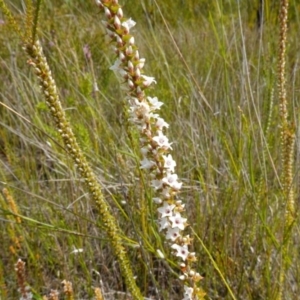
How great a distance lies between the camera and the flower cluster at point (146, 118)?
75 centimetres

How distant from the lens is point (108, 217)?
3.06ft

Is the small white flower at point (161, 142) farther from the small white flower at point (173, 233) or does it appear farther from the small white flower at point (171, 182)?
the small white flower at point (173, 233)

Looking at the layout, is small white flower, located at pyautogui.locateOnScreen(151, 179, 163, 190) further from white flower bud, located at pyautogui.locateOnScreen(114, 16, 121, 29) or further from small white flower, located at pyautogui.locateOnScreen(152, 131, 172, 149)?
white flower bud, located at pyautogui.locateOnScreen(114, 16, 121, 29)

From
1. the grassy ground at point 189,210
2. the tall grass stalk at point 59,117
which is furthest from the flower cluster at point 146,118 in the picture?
the grassy ground at point 189,210

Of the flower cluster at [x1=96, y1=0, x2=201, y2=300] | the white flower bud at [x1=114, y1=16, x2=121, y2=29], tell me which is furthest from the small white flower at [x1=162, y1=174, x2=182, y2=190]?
the white flower bud at [x1=114, y1=16, x2=121, y2=29]

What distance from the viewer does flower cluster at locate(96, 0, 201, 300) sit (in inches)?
29.5

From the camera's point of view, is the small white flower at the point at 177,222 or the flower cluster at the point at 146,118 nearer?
the flower cluster at the point at 146,118

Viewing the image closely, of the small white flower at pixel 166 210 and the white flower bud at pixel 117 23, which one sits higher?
the white flower bud at pixel 117 23

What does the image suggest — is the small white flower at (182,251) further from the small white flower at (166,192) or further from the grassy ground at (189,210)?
the grassy ground at (189,210)

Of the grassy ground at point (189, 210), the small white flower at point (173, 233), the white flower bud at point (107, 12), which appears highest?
the white flower bud at point (107, 12)

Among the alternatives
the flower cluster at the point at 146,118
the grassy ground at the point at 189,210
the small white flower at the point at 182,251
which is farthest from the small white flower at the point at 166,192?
the grassy ground at the point at 189,210

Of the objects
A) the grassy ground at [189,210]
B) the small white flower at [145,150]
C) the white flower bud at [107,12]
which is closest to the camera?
the white flower bud at [107,12]

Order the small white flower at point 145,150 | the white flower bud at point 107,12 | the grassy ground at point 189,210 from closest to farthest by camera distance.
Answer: the white flower bud at point 107,12 < the small white flower at point 145,150 < the grassy ground at point 189,210

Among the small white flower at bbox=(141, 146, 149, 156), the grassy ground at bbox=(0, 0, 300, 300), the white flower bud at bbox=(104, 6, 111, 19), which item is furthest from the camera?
the grassy ground at bbox=(0, 0, 300, 300)
